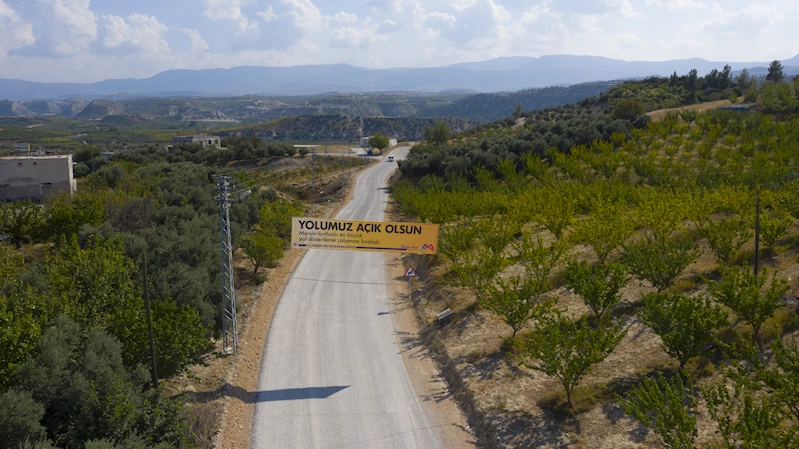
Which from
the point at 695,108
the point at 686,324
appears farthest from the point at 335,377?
the point at 695,108

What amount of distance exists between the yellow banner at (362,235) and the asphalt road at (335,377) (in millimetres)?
3415

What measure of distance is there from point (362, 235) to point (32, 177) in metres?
49.1

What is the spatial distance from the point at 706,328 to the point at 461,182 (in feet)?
132

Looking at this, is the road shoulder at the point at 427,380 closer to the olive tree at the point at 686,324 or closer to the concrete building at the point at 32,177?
the olive tree at the point at 686,324

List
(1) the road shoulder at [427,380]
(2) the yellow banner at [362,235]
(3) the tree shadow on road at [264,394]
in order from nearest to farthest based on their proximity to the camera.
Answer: (1) the road shoulder at [427,380] → (3) the tree shadow on road at [264,394] → (2) the yellow banner at [362,235]

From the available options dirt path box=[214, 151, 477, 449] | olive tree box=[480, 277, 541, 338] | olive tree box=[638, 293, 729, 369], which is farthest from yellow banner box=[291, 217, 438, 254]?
olive tree box=[638, 293, 729, 369]

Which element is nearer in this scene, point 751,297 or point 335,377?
point 751,297

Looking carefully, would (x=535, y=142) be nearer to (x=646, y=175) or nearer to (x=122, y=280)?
(x=646, y=175)

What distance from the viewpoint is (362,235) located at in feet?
78.4

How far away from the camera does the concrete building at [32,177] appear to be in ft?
180

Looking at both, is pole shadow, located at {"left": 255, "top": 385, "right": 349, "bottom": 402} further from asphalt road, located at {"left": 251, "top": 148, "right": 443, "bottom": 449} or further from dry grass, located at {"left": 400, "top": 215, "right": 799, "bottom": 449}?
dry grass, located at {"left": 400, "top": 215, "right": 799, "bottom": 449}

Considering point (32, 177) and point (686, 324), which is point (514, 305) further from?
point (32, 177)

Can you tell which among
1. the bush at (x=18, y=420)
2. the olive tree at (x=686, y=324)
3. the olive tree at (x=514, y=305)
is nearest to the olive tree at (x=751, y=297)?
the olive tree at (x=686, y=324)

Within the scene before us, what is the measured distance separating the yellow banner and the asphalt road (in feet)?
11.2
